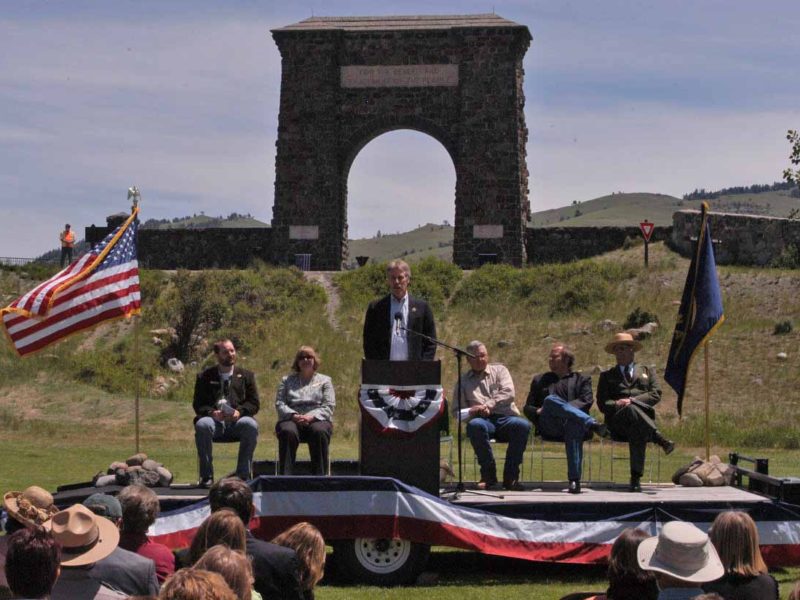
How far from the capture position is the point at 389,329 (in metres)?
11.1

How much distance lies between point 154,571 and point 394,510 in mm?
3344

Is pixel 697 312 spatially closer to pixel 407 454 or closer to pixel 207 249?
pixel 407 454

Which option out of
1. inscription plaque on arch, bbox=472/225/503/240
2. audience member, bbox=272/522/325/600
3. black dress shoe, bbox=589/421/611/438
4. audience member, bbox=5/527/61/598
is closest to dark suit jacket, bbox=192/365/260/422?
black dress shoe, bbox=589/421/611/438

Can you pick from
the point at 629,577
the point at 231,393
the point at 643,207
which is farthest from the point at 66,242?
the point at 643,207

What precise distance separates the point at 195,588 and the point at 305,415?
634 centimetres

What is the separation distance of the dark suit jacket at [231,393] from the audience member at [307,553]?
472 cm

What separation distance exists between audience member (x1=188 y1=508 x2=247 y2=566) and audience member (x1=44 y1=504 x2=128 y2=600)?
49 cm

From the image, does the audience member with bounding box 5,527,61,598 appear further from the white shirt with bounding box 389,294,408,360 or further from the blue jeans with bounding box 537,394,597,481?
the blue jeans with bounding box 537,394,597,481

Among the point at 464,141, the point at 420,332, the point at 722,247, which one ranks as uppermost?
the point at 464,141

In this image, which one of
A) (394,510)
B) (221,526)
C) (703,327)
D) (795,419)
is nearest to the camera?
(221,526)

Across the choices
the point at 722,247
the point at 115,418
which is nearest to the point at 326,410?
the point at 115,418

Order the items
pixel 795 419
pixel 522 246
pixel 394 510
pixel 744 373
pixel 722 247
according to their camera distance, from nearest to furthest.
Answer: pixel 394 510 → pixel 795 419 → pixel 744 373 → pixel 722 247 → pixel 522 246

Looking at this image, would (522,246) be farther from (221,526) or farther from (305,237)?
(221,526)

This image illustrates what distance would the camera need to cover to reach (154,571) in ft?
22.0
